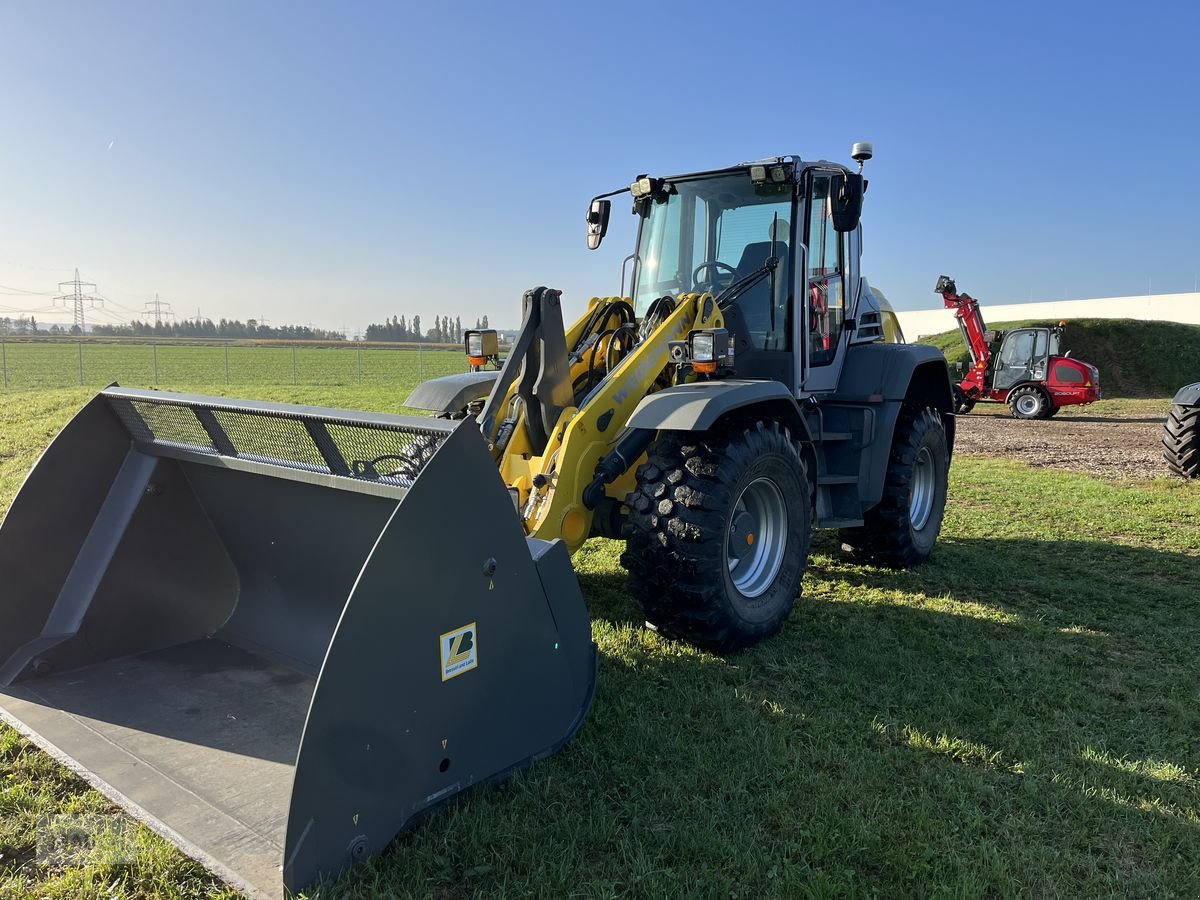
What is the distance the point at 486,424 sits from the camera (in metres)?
4.23

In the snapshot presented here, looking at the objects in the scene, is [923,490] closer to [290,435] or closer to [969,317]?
[290,435]

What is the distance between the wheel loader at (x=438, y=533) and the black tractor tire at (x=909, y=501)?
0.04 meters

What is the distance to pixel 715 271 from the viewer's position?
5.46 meters

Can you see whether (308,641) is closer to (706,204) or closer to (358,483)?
(358,483)

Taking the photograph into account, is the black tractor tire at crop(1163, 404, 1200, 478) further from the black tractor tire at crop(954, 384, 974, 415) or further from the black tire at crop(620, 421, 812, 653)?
the black tractor tire at crop(954, 384, 974, 415)

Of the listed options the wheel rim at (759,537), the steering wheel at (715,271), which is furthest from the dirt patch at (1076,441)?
the wheel rim at (759,537)

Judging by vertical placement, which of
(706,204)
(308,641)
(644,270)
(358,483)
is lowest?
(308,641)

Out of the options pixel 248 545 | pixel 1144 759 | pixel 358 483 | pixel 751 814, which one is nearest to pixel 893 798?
pixel 751 814

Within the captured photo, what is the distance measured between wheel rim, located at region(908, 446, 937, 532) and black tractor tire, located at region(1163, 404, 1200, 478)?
18.9 feet

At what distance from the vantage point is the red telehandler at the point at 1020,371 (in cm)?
1870

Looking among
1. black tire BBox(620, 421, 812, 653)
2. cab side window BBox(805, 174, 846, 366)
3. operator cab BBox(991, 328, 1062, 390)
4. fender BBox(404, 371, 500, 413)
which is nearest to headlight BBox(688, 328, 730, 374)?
black tire BBox(620, 421, 812, 653)

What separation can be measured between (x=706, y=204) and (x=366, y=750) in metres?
4.23

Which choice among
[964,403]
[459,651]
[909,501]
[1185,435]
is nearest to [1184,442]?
[1185,435]

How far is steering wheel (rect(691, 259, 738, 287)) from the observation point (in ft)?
17.7
